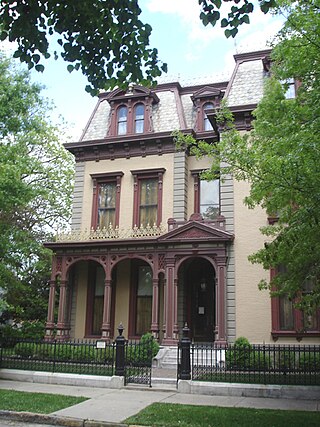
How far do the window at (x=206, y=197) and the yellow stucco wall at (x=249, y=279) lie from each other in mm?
2047

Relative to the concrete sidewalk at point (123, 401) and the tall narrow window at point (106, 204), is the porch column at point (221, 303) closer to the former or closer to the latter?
the concrete sidewalk at point (123, 401)

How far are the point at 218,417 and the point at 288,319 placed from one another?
9.12 meters

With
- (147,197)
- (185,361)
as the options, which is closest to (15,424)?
(185,361)

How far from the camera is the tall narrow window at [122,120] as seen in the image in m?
23.2

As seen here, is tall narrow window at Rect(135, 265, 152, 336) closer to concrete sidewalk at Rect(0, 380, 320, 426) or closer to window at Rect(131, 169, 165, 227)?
window at Rect(131, 169, 165, 227)

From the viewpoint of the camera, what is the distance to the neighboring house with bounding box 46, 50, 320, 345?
18.0m

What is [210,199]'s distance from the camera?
69.2 ft

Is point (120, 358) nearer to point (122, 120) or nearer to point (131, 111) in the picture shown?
point (122, 120)

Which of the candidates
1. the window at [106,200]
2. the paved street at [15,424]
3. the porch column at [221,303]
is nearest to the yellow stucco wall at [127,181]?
the window at [106,200]

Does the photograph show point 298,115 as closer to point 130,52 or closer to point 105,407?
point 130,52

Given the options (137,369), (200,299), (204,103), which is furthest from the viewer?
(204,103)

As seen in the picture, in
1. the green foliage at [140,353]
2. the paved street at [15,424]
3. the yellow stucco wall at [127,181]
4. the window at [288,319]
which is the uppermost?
the yellow stucco wall at [127,181]

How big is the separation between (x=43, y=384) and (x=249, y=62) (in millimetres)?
16767

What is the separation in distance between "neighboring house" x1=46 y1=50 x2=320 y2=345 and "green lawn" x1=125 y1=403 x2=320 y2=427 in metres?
7.66
